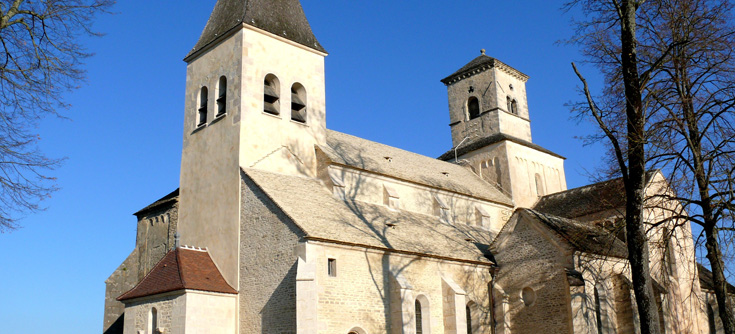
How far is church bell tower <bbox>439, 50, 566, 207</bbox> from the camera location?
37.8m

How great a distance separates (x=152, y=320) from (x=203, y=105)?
405 inches

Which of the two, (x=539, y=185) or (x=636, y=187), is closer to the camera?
(x=636, y=187)

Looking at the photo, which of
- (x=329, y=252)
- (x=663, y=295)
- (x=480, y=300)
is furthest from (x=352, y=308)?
(x=663, y=295)

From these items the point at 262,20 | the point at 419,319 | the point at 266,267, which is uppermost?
the point at 262,20

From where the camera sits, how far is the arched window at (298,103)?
2786 centimetres

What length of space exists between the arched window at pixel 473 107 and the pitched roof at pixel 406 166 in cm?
479

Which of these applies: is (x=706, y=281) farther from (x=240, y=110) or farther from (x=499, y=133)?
(x=240, y=110)

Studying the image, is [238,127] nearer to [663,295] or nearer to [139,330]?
[139,330]

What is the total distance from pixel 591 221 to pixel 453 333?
12.4 metres

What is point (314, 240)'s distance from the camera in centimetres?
2100

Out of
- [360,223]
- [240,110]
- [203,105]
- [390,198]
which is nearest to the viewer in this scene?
[360,223]

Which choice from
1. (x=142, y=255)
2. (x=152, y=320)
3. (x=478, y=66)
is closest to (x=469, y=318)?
(x=152, y=320)

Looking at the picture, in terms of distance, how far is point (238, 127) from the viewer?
82.3 feet

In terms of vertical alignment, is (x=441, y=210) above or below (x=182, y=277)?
above
